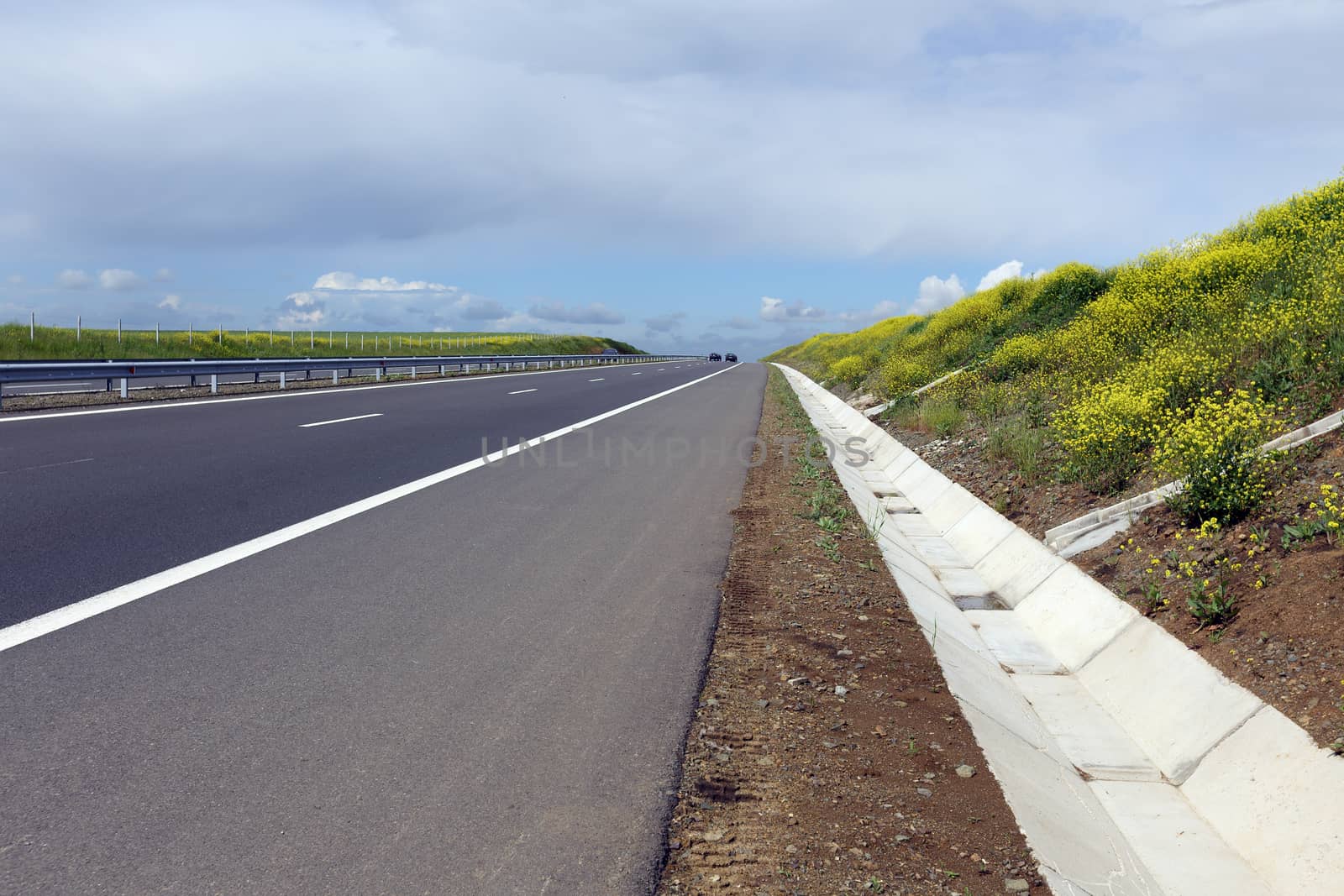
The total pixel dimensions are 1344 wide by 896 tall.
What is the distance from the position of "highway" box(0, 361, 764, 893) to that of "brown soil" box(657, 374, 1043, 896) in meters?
0.21

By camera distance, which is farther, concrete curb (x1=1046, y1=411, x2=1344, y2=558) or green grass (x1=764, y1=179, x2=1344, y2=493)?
green grass (x1=764, y1=179, x2=1344, y2=493)

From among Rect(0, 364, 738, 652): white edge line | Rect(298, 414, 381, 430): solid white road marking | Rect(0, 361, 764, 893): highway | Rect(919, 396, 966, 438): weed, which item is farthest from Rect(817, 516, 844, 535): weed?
Rect(298, 414, 381, 430): solid white road marking

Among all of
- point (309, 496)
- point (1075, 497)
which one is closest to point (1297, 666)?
point (1075, 497)

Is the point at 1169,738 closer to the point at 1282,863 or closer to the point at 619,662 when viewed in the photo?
the point at 1282,863

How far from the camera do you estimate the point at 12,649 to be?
4.68 m

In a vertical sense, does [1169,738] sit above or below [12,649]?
below

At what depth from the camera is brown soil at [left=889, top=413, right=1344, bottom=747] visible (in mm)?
4598

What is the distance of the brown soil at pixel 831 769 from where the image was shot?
324cm

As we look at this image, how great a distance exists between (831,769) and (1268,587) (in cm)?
346

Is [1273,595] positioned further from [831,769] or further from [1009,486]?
[1009,486]

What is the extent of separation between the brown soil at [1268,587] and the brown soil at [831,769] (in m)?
1.58

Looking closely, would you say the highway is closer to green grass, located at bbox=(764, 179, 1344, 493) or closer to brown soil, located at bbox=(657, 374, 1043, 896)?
brown soil, located at bbox=(657, 374, 1043, 896)

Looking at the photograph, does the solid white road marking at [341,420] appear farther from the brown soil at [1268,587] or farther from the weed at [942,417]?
the brown soil at [1268,587]

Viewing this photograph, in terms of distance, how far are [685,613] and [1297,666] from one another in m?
3.44
